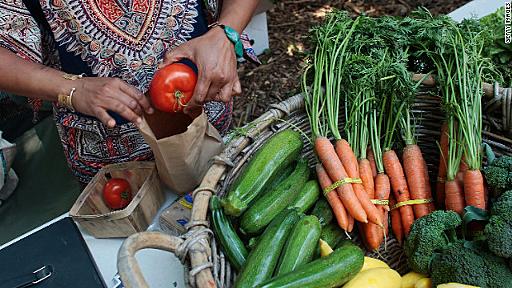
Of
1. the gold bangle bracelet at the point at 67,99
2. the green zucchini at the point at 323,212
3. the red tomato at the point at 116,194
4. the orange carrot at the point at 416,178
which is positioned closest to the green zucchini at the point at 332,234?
the green zucchini at the point at 323,212

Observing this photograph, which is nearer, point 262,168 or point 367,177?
point 262,168

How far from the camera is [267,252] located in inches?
50.9

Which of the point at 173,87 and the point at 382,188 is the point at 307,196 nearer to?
the point at 382,188

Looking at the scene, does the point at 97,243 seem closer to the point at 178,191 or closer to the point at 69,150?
the point at 178,191

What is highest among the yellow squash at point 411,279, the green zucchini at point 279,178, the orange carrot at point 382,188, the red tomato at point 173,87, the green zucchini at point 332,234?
the red tomato at point 173,87

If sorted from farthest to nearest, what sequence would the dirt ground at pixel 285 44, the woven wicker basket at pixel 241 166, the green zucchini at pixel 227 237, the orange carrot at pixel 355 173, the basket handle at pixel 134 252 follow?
1. the dirt ground at pixel 285 44
2. the orange carrot at pixel 355 173
3. the green zucchini at pixel 227 237
4. the woven wicker basket at pixel 241 166
5. the basket handle at pixel 134 252

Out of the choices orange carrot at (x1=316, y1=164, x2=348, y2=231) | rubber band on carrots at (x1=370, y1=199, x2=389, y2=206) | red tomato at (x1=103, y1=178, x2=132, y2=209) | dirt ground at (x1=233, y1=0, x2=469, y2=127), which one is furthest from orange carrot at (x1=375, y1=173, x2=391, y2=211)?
dirt ground at (x1=233, y1=0, x2=469, y2=127)

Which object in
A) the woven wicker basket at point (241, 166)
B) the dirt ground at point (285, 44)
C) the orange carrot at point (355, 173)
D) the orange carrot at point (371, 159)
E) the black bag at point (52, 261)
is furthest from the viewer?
the dirt ground at point (285, 44)

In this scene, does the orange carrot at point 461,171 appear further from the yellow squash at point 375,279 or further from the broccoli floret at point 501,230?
the yellow squash at point 375,279

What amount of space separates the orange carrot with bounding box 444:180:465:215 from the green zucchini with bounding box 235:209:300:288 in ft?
1.62

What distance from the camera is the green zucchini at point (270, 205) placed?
1.42 m

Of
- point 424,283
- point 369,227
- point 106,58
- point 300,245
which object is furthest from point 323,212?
point 106,58

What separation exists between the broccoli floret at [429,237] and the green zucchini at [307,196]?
313 millimetres

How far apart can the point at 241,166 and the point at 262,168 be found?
10 centimetres
